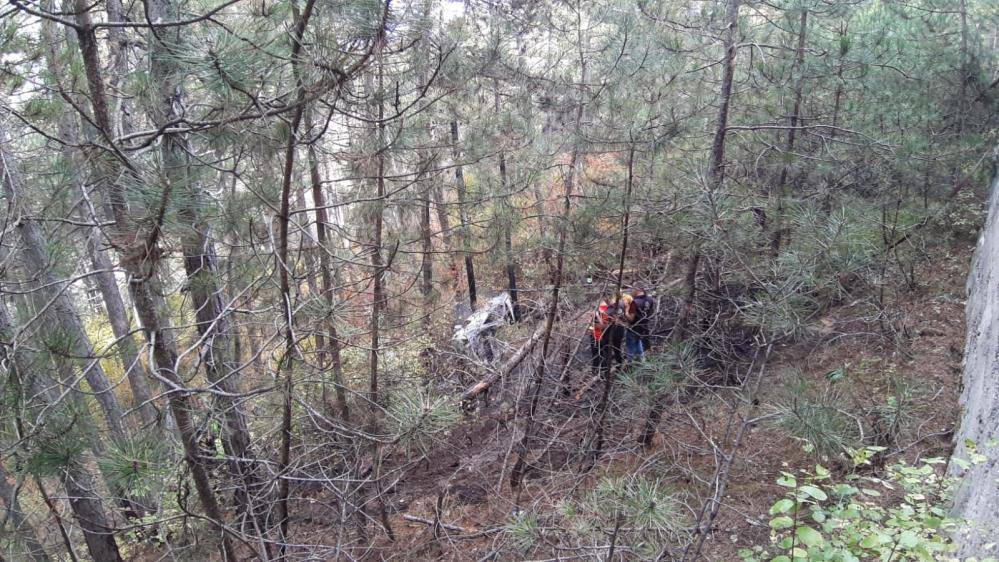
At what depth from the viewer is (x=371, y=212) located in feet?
17.3

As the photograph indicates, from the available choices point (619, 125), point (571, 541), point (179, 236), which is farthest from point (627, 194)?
point (179, 236)

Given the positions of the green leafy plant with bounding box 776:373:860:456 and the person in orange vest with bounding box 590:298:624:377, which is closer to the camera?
the green leafy plant with bounding box 776:373:860:456

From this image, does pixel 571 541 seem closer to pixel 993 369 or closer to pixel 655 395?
pixel 655 395

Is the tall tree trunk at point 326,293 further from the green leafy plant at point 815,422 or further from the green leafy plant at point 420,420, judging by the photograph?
the green leafy plant at point 815,422

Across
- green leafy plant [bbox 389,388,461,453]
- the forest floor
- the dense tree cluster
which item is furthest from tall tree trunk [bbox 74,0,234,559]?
the forest floor

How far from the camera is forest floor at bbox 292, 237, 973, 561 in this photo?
16.1 ft

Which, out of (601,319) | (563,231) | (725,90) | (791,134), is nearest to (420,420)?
(563,231)

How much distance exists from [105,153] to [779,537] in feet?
17.4

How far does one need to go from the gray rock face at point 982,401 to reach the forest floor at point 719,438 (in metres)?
0.35

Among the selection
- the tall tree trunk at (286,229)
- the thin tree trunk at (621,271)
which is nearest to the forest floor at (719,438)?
the thin tree trunk at (621,271)

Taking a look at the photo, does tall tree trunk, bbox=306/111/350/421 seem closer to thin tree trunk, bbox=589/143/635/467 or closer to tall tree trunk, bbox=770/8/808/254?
thin tree trunk, bbox=589/143/635/467

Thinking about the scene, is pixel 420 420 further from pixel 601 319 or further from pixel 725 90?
pixel 725 90

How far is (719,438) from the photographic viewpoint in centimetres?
634

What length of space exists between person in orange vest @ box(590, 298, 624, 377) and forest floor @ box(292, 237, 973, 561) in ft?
1.23
